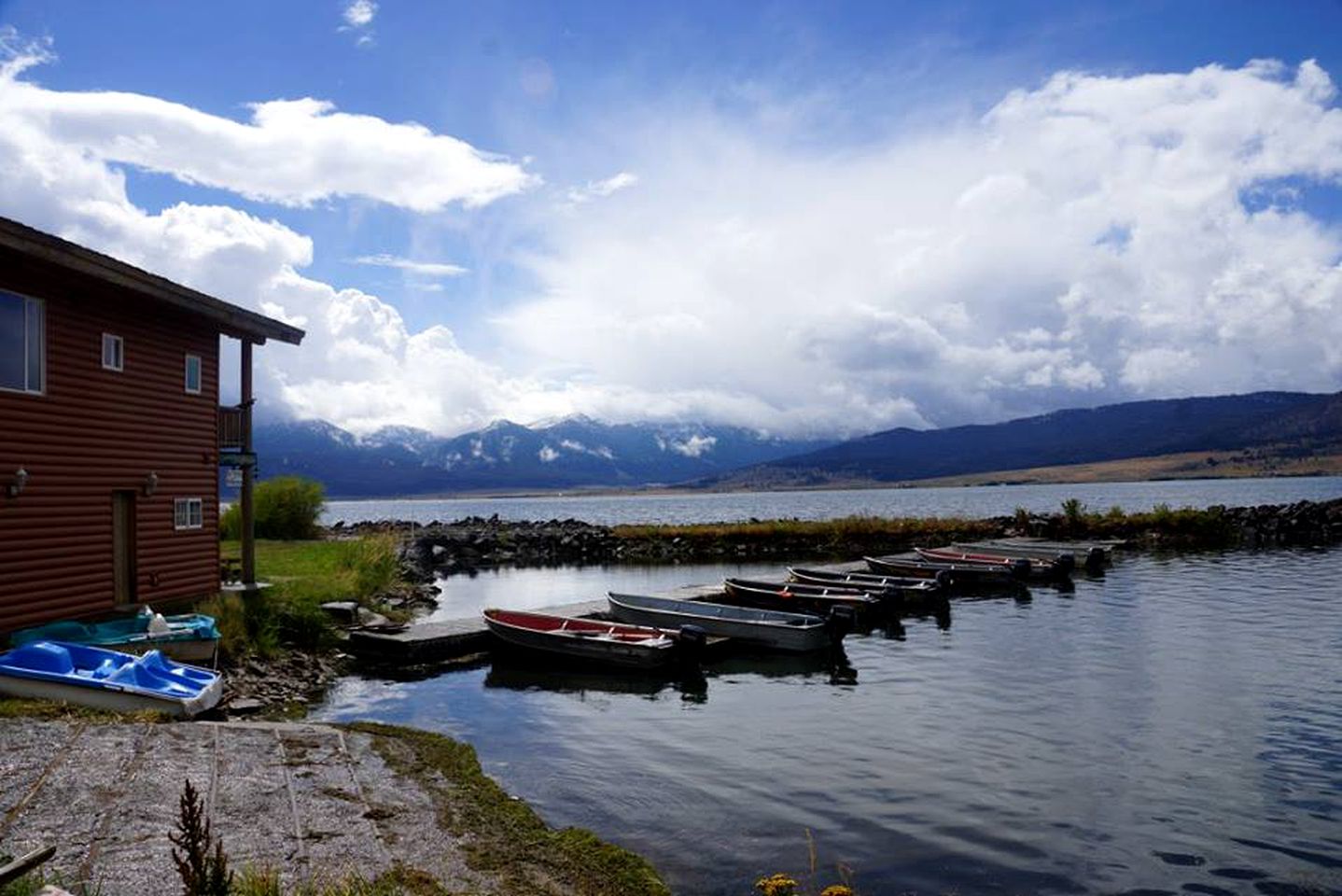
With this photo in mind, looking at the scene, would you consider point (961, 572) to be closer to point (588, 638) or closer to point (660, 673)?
point (660, 673)

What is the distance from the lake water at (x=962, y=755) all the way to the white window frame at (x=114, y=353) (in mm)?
7880

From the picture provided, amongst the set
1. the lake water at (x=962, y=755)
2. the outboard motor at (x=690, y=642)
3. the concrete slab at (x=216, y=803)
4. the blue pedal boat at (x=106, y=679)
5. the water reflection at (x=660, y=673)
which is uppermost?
the blue pedal boat at (x=106, y=679)

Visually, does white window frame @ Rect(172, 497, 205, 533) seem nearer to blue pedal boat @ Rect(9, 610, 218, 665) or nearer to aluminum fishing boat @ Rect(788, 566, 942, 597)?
blue pedal boat @ Rect(9, 610, 218, 665)

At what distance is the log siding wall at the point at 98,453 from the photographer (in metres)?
16.6

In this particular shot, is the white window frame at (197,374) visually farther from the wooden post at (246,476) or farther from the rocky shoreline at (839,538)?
the rocky shoreline at (839,538)

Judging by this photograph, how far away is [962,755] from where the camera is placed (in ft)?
43.1

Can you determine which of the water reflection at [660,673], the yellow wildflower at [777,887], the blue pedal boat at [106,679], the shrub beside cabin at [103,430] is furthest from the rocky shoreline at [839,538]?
the yellow wildflower at [777,887]

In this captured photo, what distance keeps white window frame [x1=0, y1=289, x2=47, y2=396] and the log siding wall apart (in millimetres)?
89

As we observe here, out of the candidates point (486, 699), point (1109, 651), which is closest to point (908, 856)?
point (486, 699)

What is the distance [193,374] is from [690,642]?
1270cm

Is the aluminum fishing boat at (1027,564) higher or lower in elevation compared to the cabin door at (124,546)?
lower

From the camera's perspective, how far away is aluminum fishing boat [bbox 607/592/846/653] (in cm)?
2177

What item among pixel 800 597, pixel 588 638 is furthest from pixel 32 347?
pixel 800 597

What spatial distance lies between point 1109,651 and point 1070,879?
12.7 metres
